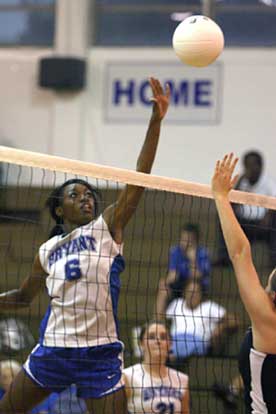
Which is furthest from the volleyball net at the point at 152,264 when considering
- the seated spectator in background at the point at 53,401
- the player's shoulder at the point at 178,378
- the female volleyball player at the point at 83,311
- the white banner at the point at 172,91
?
the female volleyball player at the point at 83,311

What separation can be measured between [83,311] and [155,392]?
74.1 inches

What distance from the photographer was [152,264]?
11.4 meters

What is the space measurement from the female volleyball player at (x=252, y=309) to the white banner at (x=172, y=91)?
757cm

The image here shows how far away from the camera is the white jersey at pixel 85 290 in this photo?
602 cm

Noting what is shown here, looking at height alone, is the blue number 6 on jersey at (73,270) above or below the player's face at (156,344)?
above

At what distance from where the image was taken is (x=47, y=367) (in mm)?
5977

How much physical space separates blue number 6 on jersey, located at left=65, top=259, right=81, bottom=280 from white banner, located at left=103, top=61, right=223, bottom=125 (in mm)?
6903

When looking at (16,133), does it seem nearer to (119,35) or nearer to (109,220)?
(119,35)

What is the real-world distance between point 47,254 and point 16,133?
7344 mm

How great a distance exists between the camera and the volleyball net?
925 centimetres

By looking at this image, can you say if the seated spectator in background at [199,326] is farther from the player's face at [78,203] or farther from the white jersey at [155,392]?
the player's face at [78,203]

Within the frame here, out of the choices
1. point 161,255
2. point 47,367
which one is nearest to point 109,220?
point 47,367

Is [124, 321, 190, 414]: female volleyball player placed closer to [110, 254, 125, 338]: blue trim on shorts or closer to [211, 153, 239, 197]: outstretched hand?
[110, 254, 125, 338]: blue trim on shorts

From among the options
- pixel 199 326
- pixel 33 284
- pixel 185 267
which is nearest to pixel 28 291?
pixel 33 284
